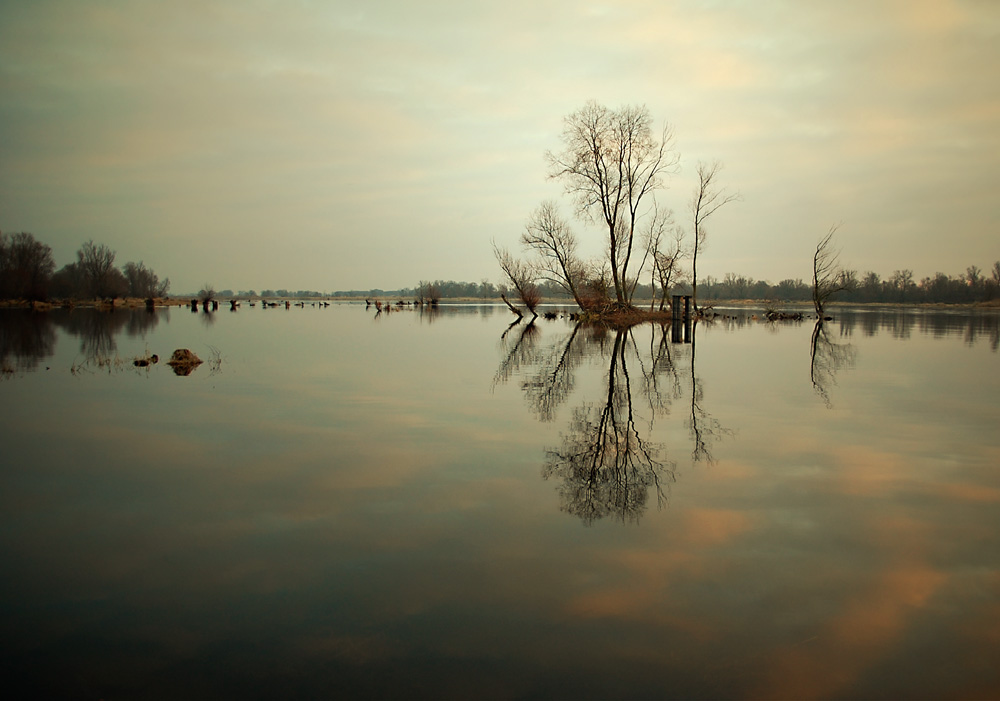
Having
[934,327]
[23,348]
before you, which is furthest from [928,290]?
[23,348]

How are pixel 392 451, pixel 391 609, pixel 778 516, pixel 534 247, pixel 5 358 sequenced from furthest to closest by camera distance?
1. pixel 534 247
2. pixel 5 358
3. pixel 392 451
4. pixel 778 516
5. pixel 391 609

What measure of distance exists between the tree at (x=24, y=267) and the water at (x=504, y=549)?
265 feet

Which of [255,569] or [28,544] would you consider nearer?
[255,569]

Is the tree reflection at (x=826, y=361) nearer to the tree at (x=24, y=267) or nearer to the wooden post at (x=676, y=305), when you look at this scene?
the wooden post at (x=676, y=305)

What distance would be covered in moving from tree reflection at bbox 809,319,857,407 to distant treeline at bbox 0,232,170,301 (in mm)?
85538

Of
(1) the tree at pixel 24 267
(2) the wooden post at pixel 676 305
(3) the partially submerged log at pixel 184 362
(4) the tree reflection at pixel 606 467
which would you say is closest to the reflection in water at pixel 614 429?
(4) the tree reflection at pixel 606 467

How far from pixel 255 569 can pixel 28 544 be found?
2040 mm

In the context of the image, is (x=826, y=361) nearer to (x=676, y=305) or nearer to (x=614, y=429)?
(x=614, y=429)

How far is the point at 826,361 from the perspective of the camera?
16.7 meters

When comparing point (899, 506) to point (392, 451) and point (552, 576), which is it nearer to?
point (552, 576)

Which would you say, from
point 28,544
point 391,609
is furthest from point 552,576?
point 28,544

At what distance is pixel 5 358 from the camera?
17.2m

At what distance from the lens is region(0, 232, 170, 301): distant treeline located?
73188 mm

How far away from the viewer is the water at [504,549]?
119 inches
